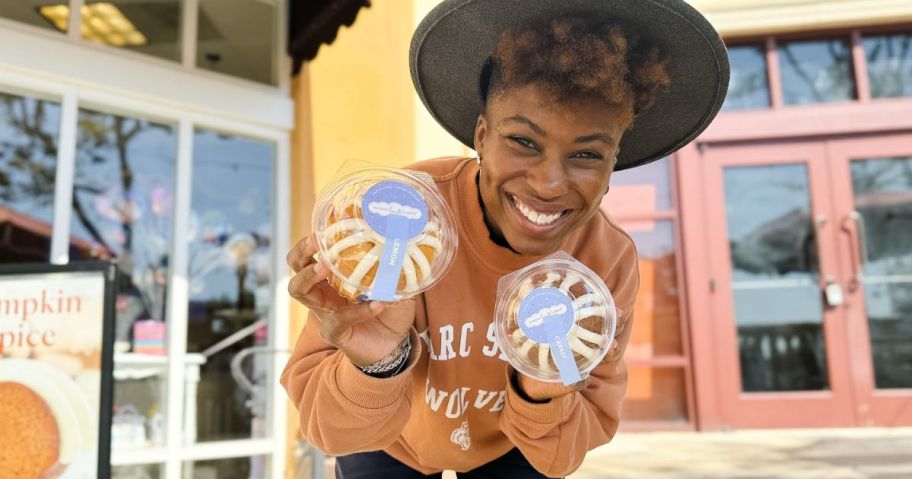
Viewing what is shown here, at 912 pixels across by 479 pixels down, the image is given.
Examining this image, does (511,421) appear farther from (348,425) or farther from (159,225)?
(159,225)

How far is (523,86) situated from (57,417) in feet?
8.04

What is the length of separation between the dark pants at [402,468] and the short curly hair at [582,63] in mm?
1018

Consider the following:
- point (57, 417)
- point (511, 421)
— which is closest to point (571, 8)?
point (511, 421)

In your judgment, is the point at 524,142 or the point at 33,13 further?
the point at 33,13

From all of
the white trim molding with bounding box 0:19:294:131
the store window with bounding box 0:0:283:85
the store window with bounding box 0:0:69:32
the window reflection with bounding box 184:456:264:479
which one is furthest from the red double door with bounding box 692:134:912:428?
the store window with bounding box 0:0:69:32

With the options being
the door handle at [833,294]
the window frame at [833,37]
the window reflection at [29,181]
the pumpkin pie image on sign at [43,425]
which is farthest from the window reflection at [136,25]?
the door handle at [833,294]

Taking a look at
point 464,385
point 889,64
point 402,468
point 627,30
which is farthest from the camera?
point 889,64

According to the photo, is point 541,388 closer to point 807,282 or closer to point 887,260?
point 807,282

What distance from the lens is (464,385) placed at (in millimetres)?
1777

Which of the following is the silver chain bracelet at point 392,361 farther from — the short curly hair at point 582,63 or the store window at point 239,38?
the store window at point 239,38

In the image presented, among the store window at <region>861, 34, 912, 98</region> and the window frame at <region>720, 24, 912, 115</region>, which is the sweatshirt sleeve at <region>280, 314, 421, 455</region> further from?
the store window at <region>861, 34, 912, 98</region>

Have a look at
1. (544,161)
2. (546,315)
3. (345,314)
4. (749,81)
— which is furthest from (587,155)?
(749,81)

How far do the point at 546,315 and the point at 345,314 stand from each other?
0.38 meters

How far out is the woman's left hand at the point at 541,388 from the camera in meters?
1.40
